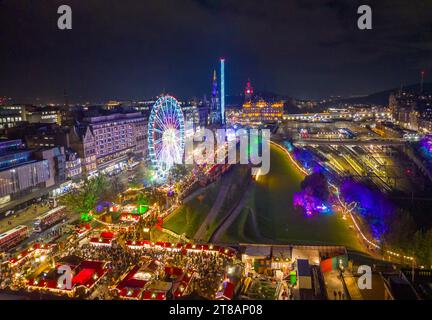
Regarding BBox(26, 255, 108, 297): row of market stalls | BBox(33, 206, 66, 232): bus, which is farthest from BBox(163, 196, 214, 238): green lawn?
BBox(33, 206, 66, 232): bus

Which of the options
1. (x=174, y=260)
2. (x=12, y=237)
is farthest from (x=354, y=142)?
(x=12, y=237)

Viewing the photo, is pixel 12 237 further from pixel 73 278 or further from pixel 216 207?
pixel 216 207

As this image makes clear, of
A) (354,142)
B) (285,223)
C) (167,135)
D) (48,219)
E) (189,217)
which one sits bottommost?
(285,223)

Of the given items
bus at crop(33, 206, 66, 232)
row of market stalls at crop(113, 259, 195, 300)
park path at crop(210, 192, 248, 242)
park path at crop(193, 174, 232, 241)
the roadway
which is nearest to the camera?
row of market stalls at crop(113, 259, 195, 300)

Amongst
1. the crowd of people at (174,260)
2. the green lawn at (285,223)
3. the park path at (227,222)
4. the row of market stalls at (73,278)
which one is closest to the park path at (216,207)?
the park path at (227,222)

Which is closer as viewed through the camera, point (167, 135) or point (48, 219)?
point (48, 219)

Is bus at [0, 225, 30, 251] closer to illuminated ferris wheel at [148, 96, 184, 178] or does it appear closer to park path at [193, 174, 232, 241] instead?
park path at [193, 174, 232, 241]
